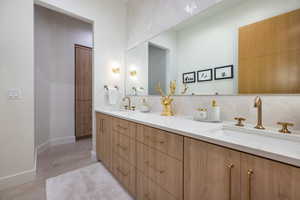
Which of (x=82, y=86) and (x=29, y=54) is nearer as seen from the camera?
(x=29, y=54)

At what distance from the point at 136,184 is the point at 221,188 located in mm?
859

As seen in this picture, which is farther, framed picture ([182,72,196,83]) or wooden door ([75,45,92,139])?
wooden door ([75,45,92,139])

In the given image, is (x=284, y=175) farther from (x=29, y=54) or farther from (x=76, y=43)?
(x=76, y=43)

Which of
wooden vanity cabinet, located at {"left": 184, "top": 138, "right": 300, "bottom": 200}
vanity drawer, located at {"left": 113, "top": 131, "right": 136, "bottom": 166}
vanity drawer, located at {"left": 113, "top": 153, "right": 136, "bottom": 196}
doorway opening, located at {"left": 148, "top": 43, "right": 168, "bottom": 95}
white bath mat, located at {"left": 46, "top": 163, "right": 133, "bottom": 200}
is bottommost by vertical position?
white bath mat, located at {"left": 46, "top": 163, "right": 133, "bottom": 200}

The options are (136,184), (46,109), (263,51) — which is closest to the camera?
(263,51)

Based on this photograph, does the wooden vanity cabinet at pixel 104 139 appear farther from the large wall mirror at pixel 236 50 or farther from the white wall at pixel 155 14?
the white wall at pixel 155 14

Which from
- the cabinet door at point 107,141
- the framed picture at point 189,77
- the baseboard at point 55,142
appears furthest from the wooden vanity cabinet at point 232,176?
the baseboard at point 55,142

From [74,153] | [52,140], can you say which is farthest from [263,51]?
[52,140]

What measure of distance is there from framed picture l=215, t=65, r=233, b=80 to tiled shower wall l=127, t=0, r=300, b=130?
0.19 meters

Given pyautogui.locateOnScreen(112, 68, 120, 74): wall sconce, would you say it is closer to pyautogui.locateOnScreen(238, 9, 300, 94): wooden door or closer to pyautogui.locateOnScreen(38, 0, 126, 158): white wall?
pyautogui.locateOnScreen(38, 0, 126, 158): white wall

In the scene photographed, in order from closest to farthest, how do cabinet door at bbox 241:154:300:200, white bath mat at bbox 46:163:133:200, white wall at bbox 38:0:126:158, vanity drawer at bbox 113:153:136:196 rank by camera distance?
cabinet door at bbox 241:154:300:200
vanity drawer at bbox 113:153:136:196
white bath mat at bbox 46:163:133:200
white wall at bbox 38:0:126:158

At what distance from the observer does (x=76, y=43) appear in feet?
10.9

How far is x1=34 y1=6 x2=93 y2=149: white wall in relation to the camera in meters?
2.66

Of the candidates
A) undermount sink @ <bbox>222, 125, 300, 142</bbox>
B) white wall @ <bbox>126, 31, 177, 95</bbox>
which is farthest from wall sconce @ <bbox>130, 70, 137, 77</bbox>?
undermount sink @ <bbox>222, 125, 300, 142</bbox>
